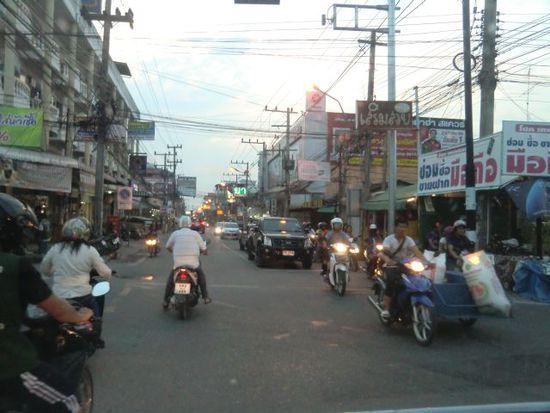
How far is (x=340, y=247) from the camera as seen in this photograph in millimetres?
13617

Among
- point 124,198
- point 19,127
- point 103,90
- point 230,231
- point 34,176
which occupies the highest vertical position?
point 103,90

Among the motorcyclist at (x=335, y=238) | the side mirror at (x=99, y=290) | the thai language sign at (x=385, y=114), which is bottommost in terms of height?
the side mirror at (x=99, y=290)

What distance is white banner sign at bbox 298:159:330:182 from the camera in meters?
41.4

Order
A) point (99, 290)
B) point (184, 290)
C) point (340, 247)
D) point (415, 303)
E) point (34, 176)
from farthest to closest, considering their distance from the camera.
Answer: point (34, 176) < point (340, 247) < point (184, 290) < point (415, 303) < point (99, 290)

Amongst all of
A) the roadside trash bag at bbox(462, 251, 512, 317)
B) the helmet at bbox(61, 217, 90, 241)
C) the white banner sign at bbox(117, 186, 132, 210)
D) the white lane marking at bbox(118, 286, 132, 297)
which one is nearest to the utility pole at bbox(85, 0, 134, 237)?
the white banner sign at bbox(117, 186, 132, 210)

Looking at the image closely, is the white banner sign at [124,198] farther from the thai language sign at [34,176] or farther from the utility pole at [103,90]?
the thai language sign at [34,176]

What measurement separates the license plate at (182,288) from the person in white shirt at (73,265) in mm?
3034

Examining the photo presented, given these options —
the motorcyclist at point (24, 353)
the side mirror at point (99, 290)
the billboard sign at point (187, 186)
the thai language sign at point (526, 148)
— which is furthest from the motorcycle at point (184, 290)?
the billboard sign at point (187, 186)

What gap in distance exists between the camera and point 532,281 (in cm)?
1366

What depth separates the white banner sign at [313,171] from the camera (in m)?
41.4

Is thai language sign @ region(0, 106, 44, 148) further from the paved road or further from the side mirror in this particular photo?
the side mirror

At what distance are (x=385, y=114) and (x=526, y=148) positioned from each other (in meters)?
6.77

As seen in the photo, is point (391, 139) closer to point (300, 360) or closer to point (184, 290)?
point (184, 290)

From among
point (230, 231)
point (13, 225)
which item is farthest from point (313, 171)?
point (13, 225)
